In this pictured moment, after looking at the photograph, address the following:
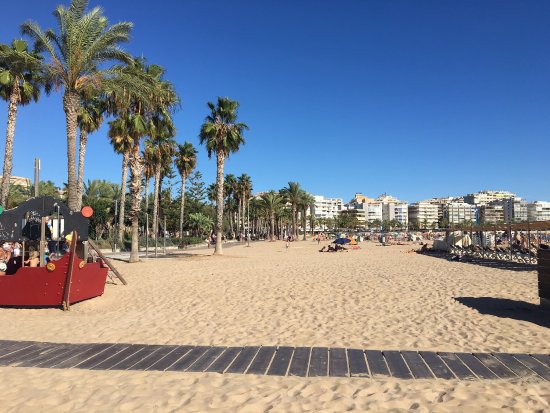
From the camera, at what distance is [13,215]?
9578 mm

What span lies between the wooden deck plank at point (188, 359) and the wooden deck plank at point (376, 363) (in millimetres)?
2286

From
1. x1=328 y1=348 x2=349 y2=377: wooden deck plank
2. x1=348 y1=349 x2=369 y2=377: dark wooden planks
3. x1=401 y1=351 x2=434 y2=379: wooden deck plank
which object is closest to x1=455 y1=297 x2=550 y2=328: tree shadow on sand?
x1=401 y1=351 x2=434 y2=379: wooden deck plank

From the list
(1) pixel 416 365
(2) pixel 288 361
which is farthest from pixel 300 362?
(1) pixel 416 365

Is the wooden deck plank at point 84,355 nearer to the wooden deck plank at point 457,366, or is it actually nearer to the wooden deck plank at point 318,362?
the wooden deck plank at point 318,362

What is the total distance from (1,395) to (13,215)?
22.0 ft

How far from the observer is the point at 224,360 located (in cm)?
525

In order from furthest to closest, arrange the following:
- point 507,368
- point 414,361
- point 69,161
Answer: point 69,161, point 414,361, point 507,368

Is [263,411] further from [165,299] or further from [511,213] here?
[511,213]

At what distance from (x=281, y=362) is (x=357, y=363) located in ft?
3.19

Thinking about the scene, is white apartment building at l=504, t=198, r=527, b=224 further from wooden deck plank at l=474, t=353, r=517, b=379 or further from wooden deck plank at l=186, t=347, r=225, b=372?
wooden deck plank at l=186, t=347, r=225, b=372

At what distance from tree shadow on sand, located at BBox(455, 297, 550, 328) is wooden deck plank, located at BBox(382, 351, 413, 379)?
352 cm

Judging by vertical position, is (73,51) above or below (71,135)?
above

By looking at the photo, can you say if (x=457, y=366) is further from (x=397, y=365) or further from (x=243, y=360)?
(x=243, y=360)

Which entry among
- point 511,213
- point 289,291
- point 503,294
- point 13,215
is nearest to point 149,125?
point 13,215
